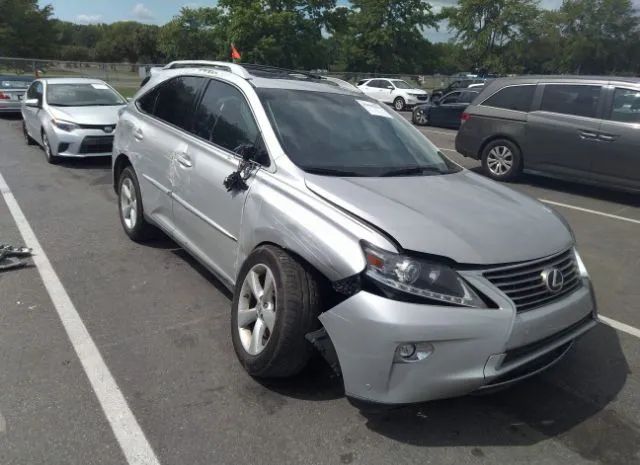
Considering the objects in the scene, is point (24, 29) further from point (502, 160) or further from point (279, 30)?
point (502, 160)

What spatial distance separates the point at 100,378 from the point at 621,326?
3.64 m

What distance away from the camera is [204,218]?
12.9ft

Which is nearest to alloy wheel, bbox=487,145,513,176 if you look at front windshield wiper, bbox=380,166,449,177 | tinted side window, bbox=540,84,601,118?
tinted side window, bbox=540,84,601,118

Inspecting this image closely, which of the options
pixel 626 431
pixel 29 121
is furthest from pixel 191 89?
pixel 29 121

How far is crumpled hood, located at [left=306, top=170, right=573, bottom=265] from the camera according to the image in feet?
8.87

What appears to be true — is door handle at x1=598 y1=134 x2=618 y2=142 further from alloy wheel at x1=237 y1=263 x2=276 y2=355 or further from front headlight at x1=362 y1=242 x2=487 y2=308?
alloy wheel at x1=237 y1=263 x2=276 y2=355

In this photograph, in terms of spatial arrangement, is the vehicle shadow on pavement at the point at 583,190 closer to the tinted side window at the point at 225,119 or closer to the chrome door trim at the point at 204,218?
the tinted side window at the point at 225,119

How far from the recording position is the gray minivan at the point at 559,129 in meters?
7.99

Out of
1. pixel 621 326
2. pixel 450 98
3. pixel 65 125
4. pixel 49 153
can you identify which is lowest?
pixel 621 326

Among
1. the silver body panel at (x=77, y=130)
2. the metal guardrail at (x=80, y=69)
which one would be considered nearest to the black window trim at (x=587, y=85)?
the silver body panel at (x=77, y=130)

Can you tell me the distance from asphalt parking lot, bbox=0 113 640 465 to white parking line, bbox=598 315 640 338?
0.02 m

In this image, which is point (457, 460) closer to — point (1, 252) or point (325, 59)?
point (1, 252)

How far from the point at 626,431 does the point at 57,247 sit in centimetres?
497

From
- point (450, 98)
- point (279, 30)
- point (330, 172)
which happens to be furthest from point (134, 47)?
Result: point (330, 172)
